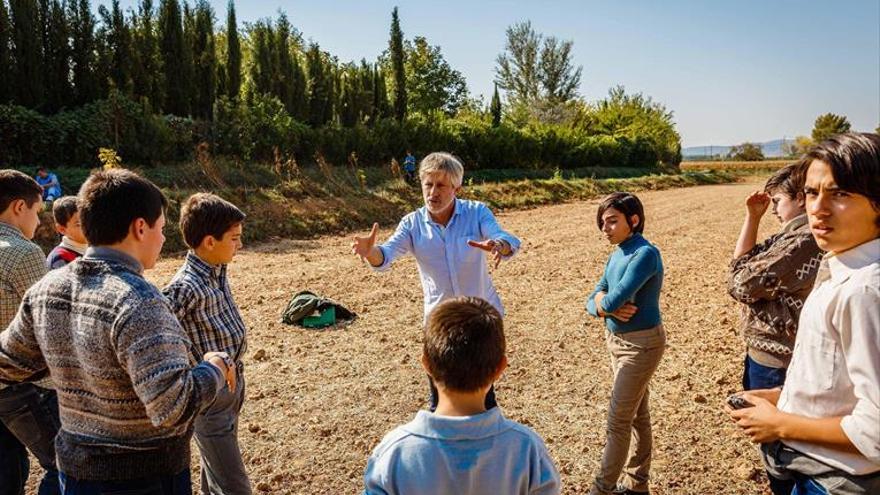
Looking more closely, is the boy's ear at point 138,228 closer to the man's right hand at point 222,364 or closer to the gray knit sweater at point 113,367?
the gray knit sweater at point 113,367

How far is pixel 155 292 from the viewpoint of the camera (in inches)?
73.3

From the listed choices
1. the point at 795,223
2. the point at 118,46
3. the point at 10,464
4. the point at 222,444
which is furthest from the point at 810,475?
the point at 118,46

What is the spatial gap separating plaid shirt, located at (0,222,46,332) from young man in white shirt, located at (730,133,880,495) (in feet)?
10.4

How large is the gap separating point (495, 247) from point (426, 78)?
1788 inches

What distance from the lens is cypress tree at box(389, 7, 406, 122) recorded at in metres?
32.2

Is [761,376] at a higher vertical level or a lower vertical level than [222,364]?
lower

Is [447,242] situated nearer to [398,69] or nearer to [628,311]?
[628,311]

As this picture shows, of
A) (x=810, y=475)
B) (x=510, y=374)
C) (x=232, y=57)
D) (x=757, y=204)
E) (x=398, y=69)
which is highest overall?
(x=398, y=69)

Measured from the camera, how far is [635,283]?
3109mm

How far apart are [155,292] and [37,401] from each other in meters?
1.49

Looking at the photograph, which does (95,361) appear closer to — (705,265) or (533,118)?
(705,265)

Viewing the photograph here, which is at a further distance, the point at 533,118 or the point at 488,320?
the point at 533,118

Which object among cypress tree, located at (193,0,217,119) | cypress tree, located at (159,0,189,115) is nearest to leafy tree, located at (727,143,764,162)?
cypress tree, located at (193,0,217,119)

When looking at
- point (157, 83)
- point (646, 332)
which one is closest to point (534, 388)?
point (646, 332)
